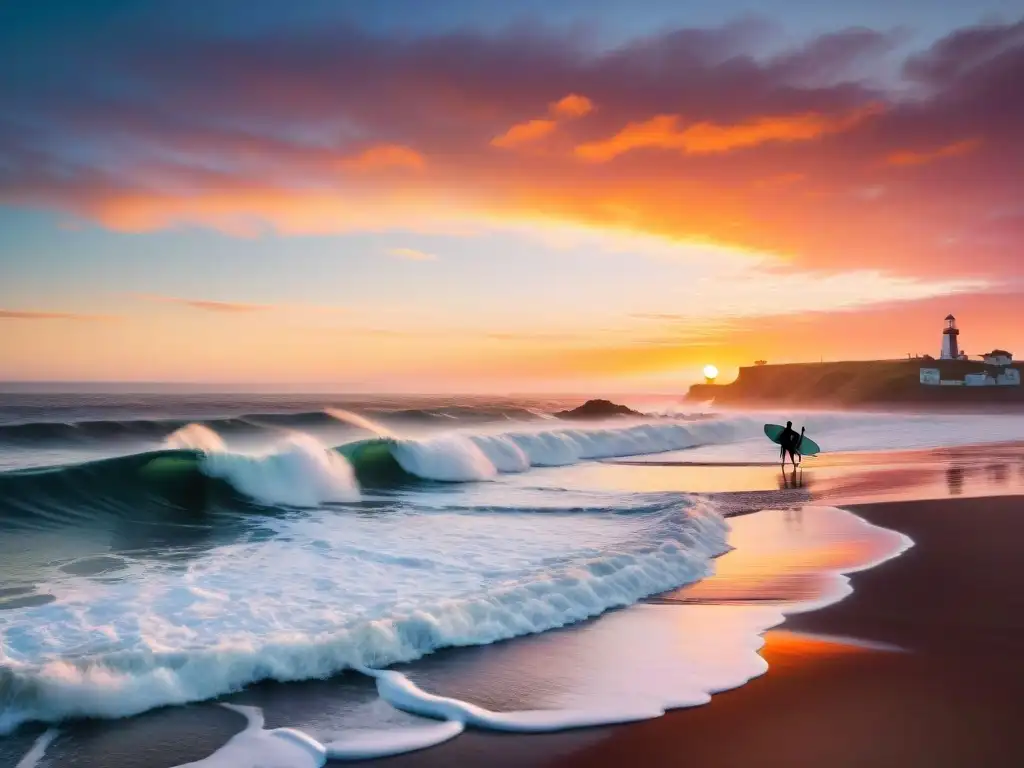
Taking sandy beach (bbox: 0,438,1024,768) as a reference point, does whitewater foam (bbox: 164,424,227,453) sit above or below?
above

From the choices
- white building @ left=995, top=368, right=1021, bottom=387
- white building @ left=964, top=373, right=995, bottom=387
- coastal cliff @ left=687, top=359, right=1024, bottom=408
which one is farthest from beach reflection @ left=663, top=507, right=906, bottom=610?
white building @ left=995, top=368, right=1021, bottom=387

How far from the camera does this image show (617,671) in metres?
4.55

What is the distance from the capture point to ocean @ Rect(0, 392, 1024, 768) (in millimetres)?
3938

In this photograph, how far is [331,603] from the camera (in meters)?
6.03

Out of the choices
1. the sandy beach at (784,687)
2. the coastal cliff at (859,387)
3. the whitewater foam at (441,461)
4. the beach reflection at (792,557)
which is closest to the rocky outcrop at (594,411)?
the whitewater foam at (441,461)

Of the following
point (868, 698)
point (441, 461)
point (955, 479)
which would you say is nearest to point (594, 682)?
point (868, 698)

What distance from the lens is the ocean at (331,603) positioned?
12.9 feet

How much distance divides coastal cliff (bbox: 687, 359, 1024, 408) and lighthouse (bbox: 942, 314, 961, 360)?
1.43 metres

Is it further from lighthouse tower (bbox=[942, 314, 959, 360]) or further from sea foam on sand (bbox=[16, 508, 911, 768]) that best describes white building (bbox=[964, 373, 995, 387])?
sea foam on sand (bbox=[16, 508, 911, 768])

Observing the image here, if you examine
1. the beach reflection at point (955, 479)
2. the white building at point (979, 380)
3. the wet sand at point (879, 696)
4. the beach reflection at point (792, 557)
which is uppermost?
the white building at point (979, 380)

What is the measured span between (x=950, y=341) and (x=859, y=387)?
1124 centimetres

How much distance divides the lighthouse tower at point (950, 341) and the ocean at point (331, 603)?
84.8 metres

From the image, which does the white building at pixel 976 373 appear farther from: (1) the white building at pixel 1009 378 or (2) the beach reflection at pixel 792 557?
(2) the beach reflection at pixel 792 557

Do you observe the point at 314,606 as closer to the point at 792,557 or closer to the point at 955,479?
the point at 792,557
